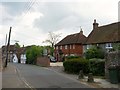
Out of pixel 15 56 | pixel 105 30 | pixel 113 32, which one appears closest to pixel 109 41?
pixel 113 32

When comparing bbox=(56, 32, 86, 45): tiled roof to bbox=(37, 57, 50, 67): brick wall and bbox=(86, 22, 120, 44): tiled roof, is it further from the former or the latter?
bbox=(37, 57, 50, 67): brick wall

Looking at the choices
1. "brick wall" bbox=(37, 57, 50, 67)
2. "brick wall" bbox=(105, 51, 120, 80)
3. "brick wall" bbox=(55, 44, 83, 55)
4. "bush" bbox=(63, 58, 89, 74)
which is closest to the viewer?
"brick wall" bbox=(105, 51, 120, 80)

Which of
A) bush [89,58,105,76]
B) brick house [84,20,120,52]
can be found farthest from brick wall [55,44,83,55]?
bush [89,58,105,76]

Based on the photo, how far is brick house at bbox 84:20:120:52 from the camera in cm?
4834

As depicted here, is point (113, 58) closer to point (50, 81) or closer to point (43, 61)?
point (50, 81)

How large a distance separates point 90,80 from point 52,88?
5.76 m

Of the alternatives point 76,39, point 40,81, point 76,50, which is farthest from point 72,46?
point 40,81

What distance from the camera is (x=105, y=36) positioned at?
52.2m

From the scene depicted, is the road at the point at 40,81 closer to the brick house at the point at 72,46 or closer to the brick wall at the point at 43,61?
the brick wall at the point at 43,61

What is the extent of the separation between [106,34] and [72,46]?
837 inches

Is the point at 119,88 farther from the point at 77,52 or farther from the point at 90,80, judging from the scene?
the point at 77,52

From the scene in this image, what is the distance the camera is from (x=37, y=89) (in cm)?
1897

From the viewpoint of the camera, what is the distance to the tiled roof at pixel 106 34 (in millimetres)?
49022

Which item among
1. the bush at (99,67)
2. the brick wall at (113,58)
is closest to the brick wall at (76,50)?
the bush at (99,67)
